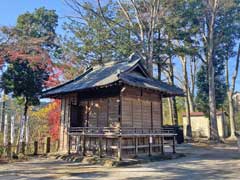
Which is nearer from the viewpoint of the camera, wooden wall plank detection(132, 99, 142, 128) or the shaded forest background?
wooden wall plank detection(132, 99, 142, 128)

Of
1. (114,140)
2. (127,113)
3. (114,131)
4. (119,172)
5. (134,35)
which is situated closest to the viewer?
(119,172)

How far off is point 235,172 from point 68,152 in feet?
29.8

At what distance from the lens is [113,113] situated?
14961 mm

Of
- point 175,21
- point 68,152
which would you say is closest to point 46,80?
point 68,152

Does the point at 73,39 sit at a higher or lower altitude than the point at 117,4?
lower

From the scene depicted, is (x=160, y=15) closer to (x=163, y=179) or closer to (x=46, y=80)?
(x=46, y=80)

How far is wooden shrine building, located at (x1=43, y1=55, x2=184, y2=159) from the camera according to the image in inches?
569

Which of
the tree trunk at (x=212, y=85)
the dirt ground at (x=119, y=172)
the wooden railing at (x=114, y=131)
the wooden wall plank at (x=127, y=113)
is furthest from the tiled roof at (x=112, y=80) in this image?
the tree trunk at (x=212, y=85)

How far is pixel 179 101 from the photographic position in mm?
45875

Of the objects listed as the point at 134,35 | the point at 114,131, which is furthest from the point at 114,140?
the point at 134,35

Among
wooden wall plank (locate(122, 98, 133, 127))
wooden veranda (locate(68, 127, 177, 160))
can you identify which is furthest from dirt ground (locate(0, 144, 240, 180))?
wooden wall plank (locate(122, 98, 133, 127))

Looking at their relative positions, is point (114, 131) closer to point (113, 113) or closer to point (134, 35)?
point (113, 113)

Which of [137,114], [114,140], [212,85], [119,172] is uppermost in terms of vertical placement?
[212,85]

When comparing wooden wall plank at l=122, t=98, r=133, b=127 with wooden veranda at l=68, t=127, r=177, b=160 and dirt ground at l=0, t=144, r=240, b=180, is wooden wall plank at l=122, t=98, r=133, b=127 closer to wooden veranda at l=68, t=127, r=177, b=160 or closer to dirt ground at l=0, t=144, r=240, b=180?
wooden veranda at l=68, t=127, r=177, b=160
